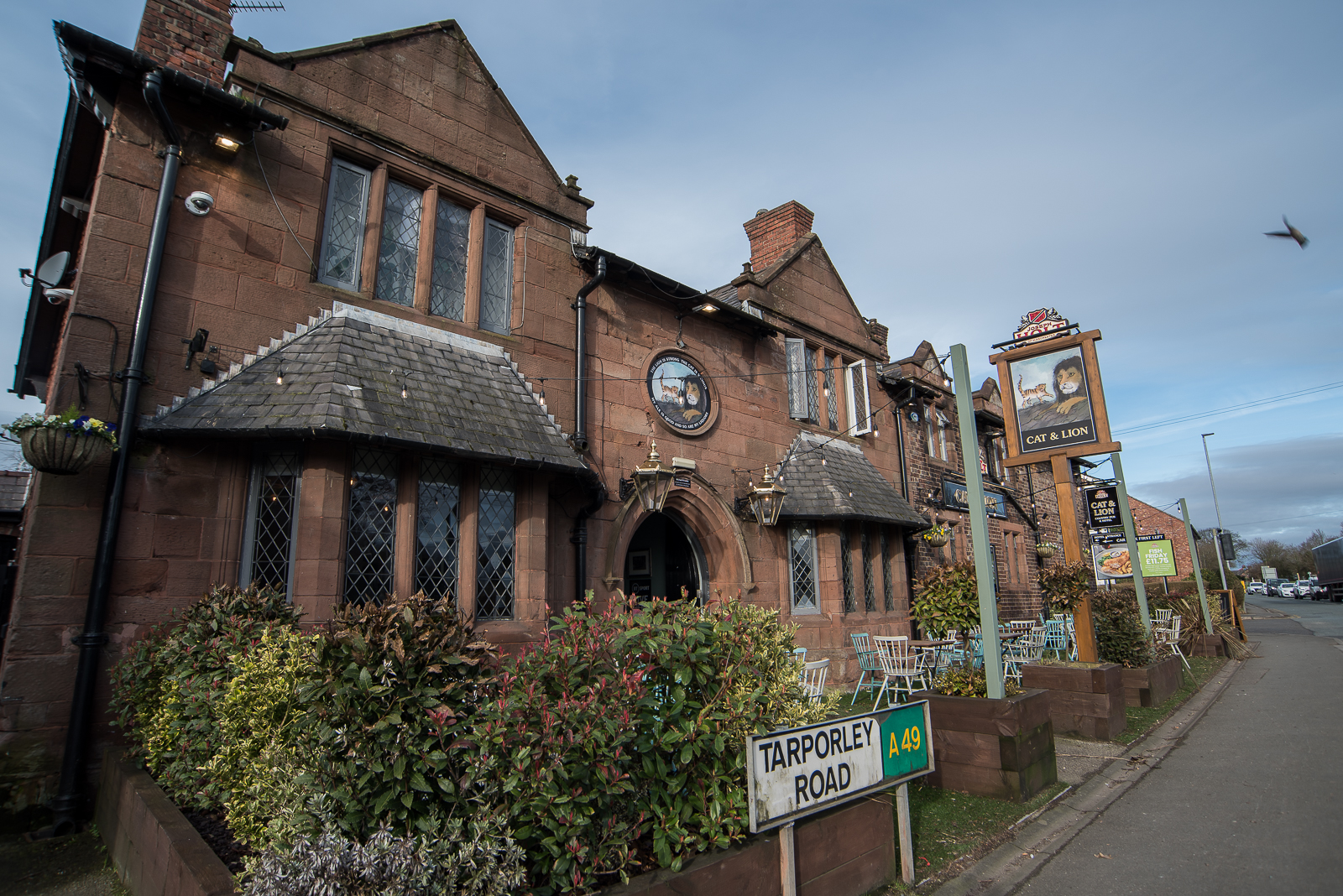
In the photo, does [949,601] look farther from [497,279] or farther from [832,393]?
[497,279]

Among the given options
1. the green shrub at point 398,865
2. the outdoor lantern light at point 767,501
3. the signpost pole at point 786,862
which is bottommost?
the signpost pole at point 786,862

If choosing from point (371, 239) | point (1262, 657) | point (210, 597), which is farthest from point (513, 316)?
point (1262, 657)

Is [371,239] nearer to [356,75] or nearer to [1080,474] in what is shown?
[356,75]

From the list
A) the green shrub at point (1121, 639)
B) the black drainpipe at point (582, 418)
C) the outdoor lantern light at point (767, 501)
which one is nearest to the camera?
the black drainpipe at point (582, 418)

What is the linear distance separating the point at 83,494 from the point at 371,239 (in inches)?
156

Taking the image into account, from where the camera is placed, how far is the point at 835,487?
41.0ft

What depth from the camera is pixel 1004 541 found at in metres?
19.9

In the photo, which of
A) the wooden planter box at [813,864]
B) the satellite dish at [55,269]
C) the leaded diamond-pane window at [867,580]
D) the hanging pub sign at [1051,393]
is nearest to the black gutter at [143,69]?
the satellite dish at [55,269]

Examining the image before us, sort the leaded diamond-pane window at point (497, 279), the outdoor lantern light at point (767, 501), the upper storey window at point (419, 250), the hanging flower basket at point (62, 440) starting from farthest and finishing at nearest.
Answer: the outdoor lantern light at point (767, 501)
the leaded diamond-pane window at point (497, 279)
the upper storey window at point (419, 250)
the hanging flower basket at point (62, 440)

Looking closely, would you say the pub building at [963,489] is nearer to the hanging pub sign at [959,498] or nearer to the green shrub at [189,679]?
the hanging pub sign at [959,498]

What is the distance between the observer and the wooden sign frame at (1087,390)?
10.7m

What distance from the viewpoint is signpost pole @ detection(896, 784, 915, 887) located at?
4668 millimetres

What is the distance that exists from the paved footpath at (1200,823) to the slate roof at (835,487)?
519 centimetres

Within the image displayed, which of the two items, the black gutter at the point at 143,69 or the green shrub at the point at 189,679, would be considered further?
the black gutter at the point at 143,69
